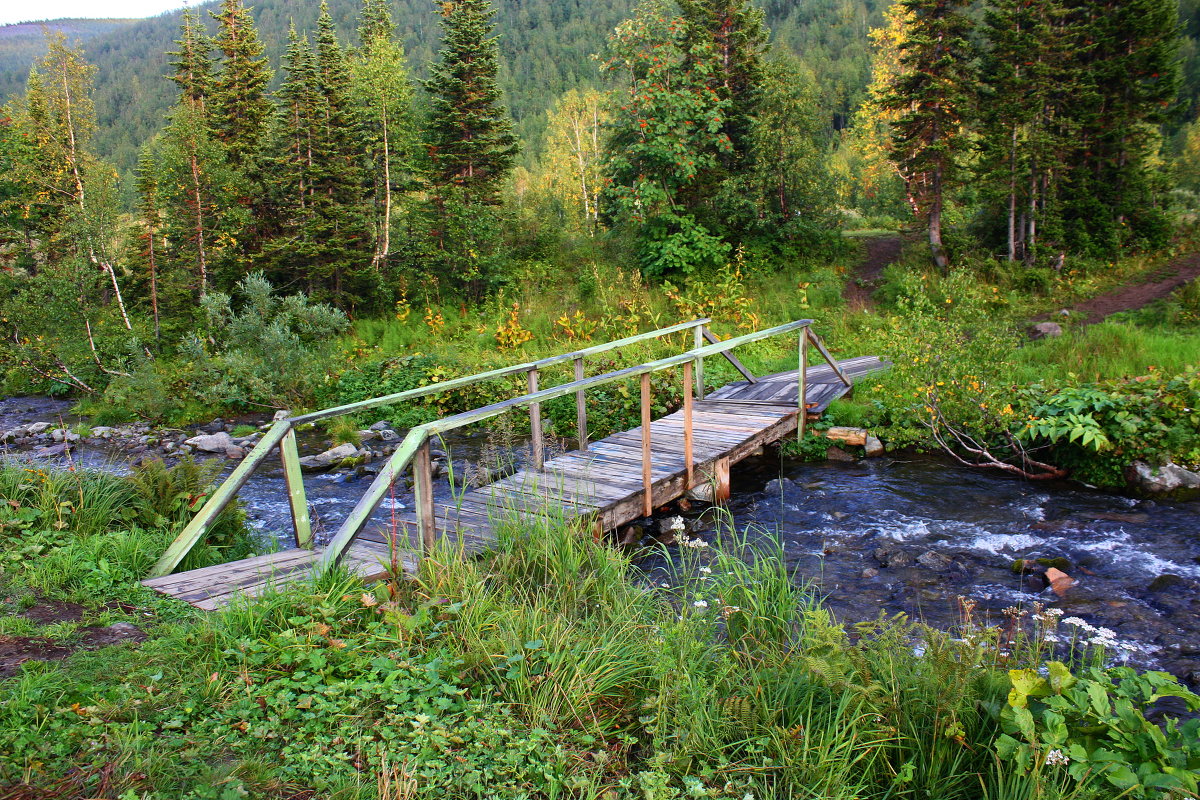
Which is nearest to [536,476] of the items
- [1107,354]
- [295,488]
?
[295,488]

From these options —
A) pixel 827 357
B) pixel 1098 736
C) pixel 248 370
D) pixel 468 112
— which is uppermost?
pixel 468 112

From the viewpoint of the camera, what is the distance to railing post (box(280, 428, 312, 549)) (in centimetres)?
512

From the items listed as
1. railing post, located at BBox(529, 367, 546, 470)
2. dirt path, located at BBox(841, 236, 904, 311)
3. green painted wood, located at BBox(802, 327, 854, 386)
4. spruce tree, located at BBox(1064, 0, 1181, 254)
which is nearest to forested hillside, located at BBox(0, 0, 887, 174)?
dirt path, located at BBox(841, 236, 904, 311)

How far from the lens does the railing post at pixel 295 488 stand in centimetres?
512

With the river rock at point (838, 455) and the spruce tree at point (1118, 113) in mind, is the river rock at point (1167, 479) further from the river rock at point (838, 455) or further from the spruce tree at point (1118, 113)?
the spruce tree at point (1118, 113)

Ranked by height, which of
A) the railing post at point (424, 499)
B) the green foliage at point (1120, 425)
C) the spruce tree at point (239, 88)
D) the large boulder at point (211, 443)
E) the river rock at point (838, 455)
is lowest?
the large boulder at point (211, 443)

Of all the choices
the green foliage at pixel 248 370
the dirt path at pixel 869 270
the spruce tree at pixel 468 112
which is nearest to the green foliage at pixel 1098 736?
the green foliage at pixel 248 370

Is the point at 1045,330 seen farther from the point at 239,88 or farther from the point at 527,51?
the point at 527,51

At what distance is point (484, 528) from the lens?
5707 mm

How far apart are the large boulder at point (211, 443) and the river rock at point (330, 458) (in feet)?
7.12

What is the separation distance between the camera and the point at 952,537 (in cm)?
688

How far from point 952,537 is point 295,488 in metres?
5.59

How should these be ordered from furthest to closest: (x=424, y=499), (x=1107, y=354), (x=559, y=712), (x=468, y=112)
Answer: (x=468, y=112) < (x=1107, y=354) < (x=424, y=499) < (x=559, y=712)

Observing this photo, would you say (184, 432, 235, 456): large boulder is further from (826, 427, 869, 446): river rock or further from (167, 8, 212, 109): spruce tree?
(167, 8, 212, 109): spruce tree
